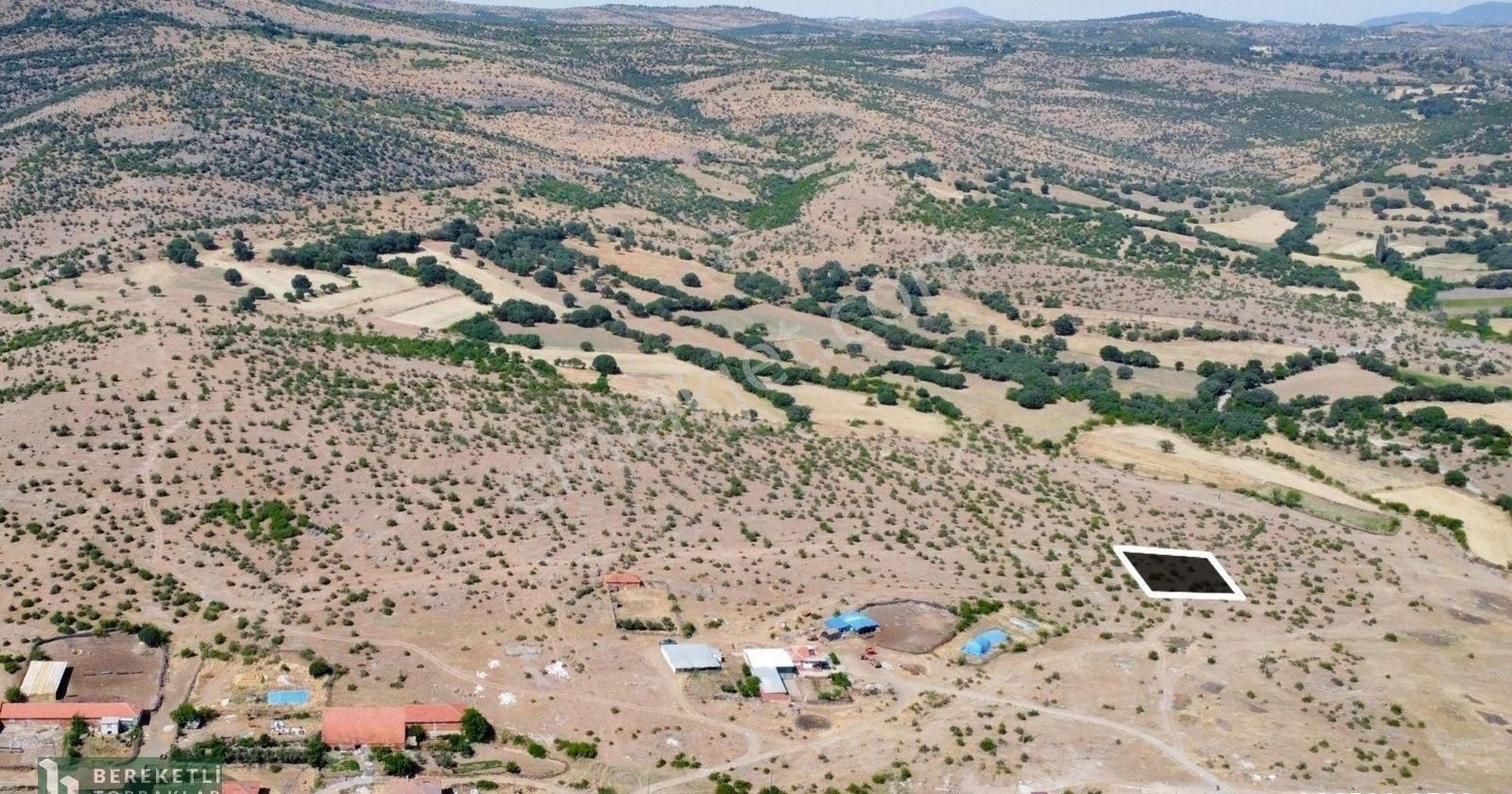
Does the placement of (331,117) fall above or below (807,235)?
above

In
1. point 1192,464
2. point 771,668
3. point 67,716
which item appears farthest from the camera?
point 1192,464

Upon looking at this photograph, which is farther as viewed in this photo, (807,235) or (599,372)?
(807,235)

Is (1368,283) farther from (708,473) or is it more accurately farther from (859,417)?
(708,473)

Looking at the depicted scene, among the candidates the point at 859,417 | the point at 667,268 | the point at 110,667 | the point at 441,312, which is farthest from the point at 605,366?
the point at 110,667

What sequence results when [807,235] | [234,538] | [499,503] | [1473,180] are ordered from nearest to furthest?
1. [234,538]
2. [499,503]
3. [807,235]
4. [1473,180]

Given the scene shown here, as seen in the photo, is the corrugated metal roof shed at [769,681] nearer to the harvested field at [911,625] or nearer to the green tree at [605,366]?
the harvested field at [911,625]

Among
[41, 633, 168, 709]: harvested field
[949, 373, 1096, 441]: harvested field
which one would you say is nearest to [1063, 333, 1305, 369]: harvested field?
[949, 373, 1096, 441]: harvested field

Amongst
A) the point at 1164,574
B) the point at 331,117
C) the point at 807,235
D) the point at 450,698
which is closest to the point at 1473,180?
the point at 807,235

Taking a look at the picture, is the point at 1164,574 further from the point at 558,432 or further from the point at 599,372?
the point at 599,372
